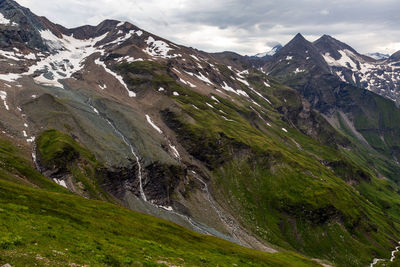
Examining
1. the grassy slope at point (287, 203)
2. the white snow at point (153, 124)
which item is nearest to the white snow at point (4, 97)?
the white snow at point (153, 124)

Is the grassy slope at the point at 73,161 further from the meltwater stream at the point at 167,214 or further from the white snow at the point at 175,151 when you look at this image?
the white snow at the point at 175,151

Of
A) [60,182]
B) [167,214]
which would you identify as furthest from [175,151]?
[60,182]

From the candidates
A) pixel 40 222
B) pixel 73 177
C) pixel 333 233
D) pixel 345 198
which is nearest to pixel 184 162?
pixel 73 177

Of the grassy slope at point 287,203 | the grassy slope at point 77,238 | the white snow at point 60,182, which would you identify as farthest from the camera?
the grassy slope at point 287,203

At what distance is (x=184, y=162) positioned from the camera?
17150cm

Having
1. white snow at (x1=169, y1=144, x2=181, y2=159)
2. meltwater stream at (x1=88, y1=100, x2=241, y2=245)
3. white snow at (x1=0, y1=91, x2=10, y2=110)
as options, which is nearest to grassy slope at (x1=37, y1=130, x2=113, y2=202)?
meltwater stream at (x1=88, y1=100, x2=241, y2=245)

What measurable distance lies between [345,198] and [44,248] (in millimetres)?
204547

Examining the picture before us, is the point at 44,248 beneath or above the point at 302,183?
above

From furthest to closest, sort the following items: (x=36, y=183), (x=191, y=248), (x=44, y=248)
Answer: (x=36, y=183) < (x=191, y=248) < (x=44, y=248)

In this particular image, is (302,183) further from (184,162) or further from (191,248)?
(191,248)

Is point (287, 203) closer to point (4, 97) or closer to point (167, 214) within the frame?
point (167, 214)

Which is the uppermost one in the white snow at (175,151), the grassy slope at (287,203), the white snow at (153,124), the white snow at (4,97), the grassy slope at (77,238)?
the white snow at (4,97)

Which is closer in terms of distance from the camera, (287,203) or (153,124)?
(287,203)

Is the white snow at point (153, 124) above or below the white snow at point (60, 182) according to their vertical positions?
above
